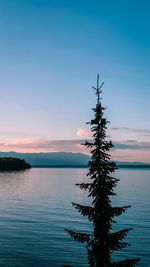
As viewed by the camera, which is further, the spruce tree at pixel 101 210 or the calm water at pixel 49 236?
the calm water at pixel 49 236

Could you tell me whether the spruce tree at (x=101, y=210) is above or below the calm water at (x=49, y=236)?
above

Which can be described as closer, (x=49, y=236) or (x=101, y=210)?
(x=101, y=210)

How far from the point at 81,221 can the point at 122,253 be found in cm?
1825

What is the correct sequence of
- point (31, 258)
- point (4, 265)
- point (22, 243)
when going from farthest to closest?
1. point (22, 243)
2. point (31, 258)
3. point (4, 265)

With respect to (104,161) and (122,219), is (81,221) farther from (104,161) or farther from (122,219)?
(104,161)

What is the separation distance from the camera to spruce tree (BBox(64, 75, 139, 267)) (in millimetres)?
15680

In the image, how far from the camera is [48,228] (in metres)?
42.9

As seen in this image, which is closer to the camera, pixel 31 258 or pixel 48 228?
pixel 31 258

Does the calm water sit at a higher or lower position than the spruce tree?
lower

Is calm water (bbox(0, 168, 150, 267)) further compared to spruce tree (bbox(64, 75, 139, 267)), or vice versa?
calm water (bbox(0, 168, 150, 267))

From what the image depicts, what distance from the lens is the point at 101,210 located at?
1614 centimetres

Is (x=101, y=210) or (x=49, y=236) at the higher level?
(x=101, y=210)

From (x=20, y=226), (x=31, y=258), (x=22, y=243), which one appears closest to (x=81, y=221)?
(x=20, y=226)

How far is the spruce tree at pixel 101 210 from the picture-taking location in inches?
617
